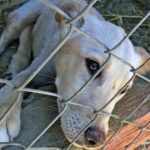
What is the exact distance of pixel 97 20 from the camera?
92.4 inches

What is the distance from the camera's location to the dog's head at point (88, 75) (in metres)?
1.62

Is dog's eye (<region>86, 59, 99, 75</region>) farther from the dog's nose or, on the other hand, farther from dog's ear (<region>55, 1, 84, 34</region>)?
the dog's nose

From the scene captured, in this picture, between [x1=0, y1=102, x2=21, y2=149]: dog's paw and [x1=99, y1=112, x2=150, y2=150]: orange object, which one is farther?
[x1=99, y1=112, x2=150, y2=150]: orange object

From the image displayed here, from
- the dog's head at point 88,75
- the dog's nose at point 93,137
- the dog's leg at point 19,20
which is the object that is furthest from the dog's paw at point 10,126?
the dog's leg at point 19,20

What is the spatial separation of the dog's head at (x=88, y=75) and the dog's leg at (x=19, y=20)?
1132mm

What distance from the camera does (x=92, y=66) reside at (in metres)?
1.88

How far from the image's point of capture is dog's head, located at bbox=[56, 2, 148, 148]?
1.62 meters

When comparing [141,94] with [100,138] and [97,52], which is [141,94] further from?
[100,138]

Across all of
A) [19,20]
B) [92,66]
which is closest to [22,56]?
[19,20]

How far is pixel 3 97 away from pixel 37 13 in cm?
172

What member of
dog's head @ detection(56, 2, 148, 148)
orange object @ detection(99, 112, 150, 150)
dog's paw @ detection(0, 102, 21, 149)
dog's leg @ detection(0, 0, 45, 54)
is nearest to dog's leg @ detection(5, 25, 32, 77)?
dog's leg @ detection(0, 0, 45, 54)

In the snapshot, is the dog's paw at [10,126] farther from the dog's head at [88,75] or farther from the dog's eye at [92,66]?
the dog's eye at [92,66]

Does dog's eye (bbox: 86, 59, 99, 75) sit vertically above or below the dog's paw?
above

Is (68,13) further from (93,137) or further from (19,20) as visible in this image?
(19,20)
